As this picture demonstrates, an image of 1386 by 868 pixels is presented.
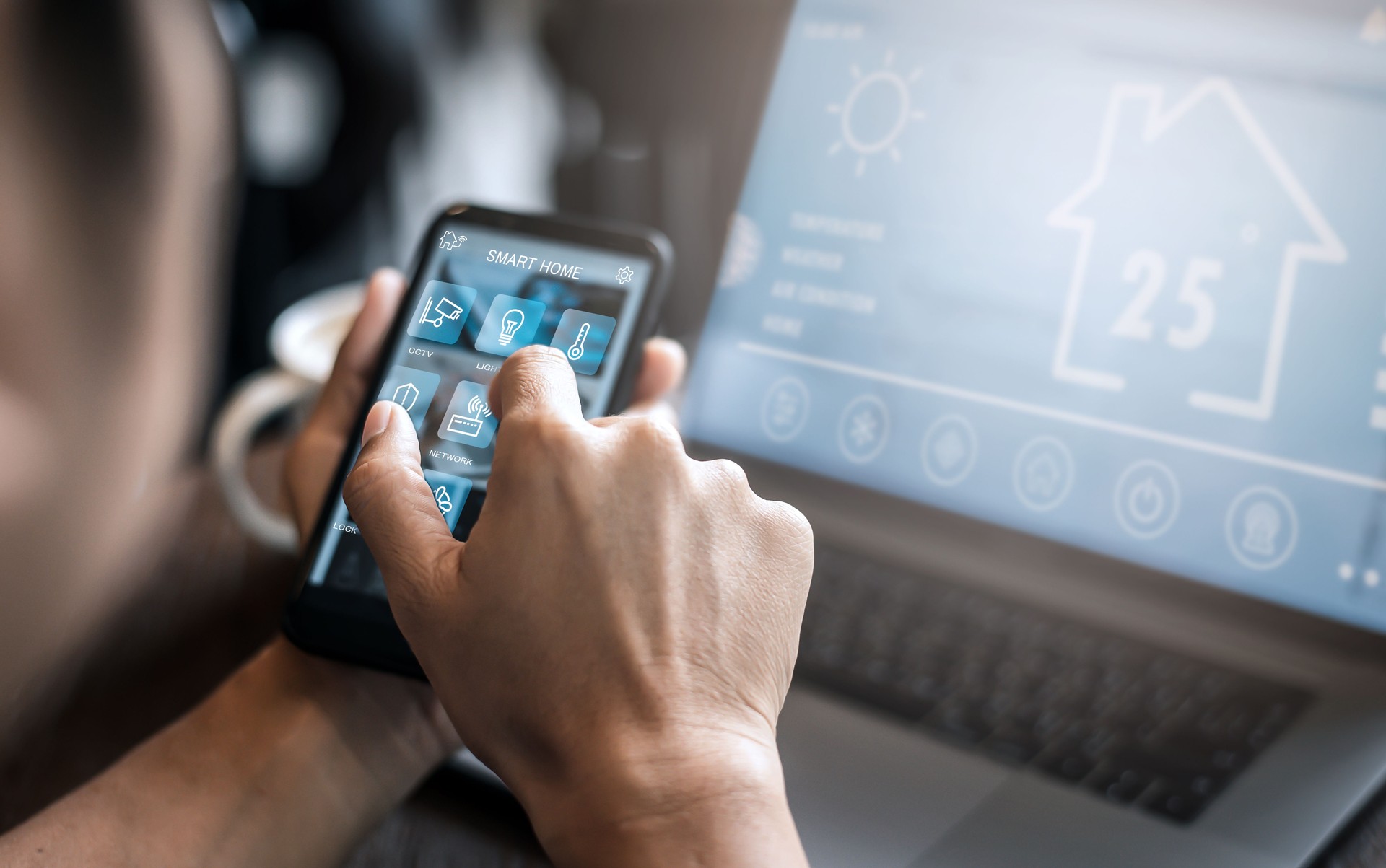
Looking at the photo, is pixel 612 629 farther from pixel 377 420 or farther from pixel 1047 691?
pixel 1047 691

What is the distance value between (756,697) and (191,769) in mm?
264

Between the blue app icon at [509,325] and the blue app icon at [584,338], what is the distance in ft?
0.04

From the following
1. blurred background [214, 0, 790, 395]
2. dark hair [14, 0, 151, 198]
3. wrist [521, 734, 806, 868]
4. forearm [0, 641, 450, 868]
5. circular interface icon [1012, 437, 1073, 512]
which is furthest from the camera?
blurred background [214, 0, 790, 395]

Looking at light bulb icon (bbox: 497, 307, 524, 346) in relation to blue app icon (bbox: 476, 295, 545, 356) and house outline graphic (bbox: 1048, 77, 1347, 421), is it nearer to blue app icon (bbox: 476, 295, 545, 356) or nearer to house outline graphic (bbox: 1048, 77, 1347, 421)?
blue app icon (bbox: 476, 295, 545, 356)

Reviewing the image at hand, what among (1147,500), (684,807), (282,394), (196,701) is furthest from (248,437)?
(1147,500)

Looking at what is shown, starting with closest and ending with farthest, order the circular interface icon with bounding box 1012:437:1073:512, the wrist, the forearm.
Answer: the wrist, the forearm, the circular interface icon with bounding box 1012:437:1073:512

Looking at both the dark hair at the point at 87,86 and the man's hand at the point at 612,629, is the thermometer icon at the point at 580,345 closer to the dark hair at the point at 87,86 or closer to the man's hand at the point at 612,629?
the man's hand at the point at 612,629

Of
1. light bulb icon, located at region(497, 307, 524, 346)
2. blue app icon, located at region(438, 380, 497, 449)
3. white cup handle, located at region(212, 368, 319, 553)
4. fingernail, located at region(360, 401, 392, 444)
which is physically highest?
light bulb icon, located at region(497, 307, 524, 346)

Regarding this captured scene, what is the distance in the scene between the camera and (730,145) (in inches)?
25.0

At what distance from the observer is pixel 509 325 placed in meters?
0.40

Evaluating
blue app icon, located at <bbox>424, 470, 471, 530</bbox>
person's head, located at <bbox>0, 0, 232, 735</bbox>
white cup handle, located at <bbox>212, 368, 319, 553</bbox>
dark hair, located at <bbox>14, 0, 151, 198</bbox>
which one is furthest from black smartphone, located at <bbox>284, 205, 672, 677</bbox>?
dark hair, located at <bbox>14, 0, 151, 198</bbox>

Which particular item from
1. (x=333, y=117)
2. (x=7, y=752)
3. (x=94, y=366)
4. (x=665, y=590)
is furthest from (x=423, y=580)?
(x=333, y=117)

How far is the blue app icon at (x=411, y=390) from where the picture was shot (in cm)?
39

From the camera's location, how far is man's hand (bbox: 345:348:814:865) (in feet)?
0.72
